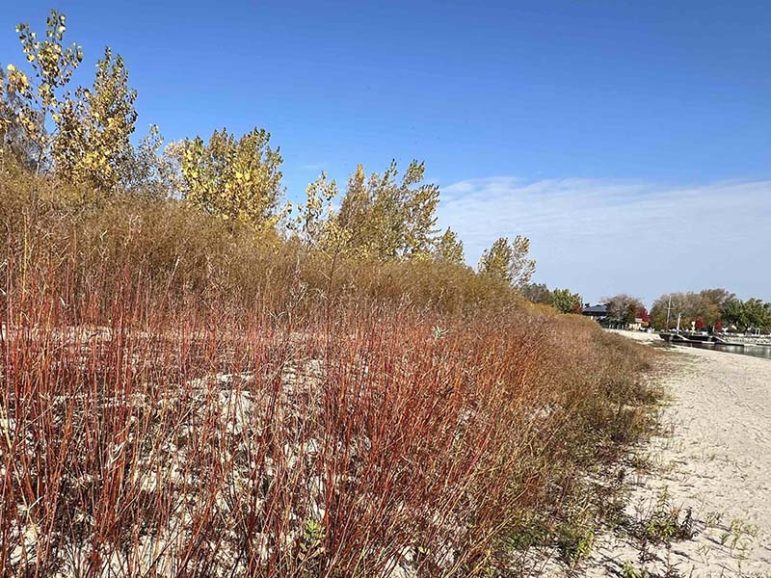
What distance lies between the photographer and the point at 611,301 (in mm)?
88312

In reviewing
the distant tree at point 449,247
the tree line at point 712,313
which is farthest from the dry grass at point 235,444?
the tree line at point 712,313

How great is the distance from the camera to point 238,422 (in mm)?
2908

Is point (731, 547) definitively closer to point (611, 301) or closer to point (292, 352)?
point (292, 352)

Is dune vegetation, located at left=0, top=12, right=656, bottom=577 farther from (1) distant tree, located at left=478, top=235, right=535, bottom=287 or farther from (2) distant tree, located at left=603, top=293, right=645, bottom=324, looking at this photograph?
(2) distant tree, located at left=603, top=293, right=645, bottom=324

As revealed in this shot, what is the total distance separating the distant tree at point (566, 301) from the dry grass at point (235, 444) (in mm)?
68901

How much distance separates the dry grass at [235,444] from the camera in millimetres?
1705

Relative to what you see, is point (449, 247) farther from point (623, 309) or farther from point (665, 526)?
point (623, 309)

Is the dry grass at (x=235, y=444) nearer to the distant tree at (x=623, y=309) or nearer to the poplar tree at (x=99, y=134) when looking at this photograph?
the poplar tree at (x=99, y=134)

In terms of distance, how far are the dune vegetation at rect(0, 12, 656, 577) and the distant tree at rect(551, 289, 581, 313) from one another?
6600 cm

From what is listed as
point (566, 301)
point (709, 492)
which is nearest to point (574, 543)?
point (709, 492)

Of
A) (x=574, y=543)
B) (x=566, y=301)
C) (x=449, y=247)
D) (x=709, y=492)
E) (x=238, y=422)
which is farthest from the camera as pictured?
(x=566, y=301)

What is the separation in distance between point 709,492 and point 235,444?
194 inches

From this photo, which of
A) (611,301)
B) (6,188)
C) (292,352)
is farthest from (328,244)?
(611,301)

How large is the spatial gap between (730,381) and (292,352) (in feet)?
60.1
